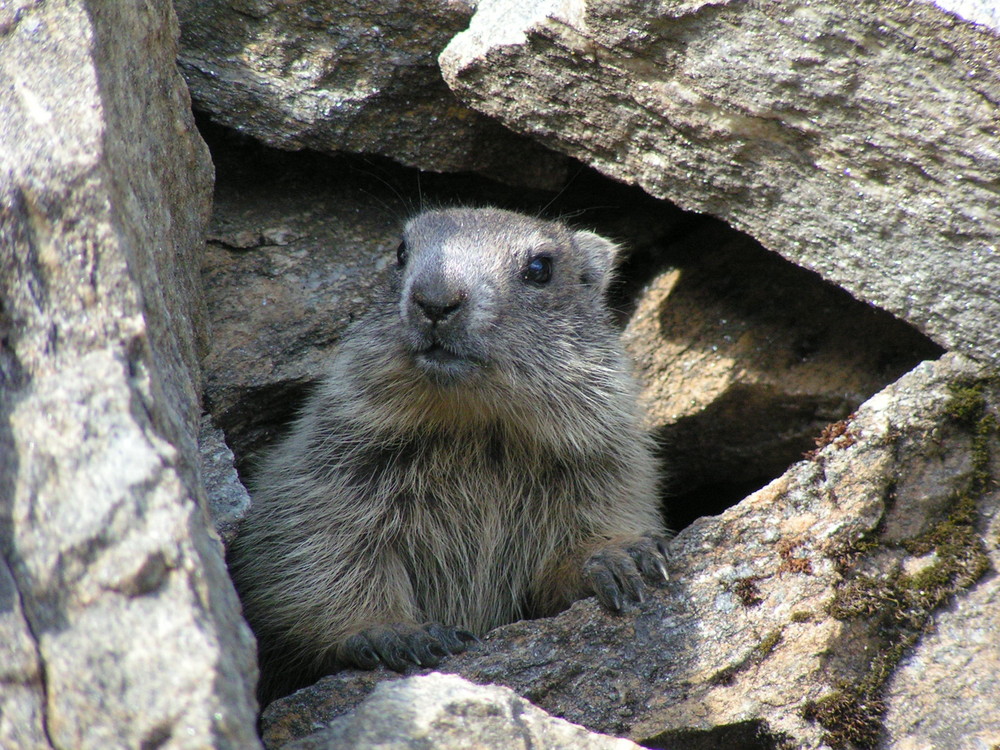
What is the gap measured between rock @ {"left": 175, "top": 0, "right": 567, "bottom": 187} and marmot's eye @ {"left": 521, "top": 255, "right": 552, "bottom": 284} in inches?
43.0

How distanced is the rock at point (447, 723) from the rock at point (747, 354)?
3068mm

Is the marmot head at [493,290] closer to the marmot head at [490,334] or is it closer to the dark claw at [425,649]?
the marmot head at [490,334]

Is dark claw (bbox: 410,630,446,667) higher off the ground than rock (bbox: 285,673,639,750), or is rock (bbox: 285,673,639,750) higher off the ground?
rock (bbox: 285,673,639,750)

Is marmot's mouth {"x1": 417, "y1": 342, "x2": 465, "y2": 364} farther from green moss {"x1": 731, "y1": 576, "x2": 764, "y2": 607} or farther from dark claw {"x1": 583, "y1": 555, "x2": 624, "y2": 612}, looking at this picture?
green moss {"x1": 731, "y1": 576, "x2": 764, "y2": 607}

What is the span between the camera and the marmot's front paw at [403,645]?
164 inches

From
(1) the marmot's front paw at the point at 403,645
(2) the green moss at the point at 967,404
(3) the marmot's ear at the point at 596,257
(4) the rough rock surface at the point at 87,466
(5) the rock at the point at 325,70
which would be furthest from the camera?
(3) the marmot's ear at the point at 596,257

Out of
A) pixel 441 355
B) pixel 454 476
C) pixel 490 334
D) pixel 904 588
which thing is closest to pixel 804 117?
pixel 490 334

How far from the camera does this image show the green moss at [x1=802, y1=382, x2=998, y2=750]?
12.4 ft

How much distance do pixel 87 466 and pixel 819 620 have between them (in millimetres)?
3035

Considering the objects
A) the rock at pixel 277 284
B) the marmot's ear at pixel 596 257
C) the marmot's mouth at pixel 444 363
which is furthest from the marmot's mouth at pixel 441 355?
the marmot's ear at pixel 596 257

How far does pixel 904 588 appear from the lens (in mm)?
4059

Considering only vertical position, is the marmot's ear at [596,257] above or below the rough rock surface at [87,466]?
above

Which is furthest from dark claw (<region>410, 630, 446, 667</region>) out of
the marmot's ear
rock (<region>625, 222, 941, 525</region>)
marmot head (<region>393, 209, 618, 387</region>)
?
the marmot's ear

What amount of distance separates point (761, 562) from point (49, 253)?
318 centimetres
